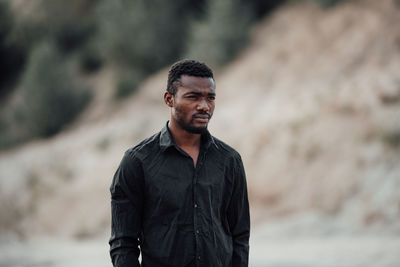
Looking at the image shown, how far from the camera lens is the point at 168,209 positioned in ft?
7.95

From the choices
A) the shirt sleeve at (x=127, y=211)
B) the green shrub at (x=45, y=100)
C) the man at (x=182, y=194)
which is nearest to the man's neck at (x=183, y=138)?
the man at (x=182, y=194)

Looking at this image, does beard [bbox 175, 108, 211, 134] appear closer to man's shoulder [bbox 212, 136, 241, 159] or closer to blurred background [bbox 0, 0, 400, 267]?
man's shoulder [bbox 212, 136, 241, 159]

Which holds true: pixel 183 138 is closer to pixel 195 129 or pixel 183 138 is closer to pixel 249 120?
pixel 195 129

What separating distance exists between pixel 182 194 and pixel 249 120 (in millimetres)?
13265

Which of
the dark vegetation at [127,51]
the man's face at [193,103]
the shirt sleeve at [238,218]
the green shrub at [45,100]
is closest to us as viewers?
the man's face at [193,103]

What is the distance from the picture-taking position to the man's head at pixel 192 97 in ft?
8.22

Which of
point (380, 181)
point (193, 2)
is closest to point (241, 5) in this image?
point (193, 2)

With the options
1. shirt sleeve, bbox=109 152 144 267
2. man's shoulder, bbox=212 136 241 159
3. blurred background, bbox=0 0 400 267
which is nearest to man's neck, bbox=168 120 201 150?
man's shoulder, bbox=212 136 241 159

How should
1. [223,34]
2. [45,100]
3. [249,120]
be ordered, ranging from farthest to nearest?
[45,100]
[223,34]
[249,120]

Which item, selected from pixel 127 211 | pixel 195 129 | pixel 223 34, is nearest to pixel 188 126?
pixel 195 129

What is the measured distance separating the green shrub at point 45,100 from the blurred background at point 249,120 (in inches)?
2.0

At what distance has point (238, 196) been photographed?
2.63m

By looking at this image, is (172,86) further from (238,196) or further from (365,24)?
(365,24)

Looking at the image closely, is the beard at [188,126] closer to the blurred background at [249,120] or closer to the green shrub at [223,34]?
the blurred background at [249,120]
